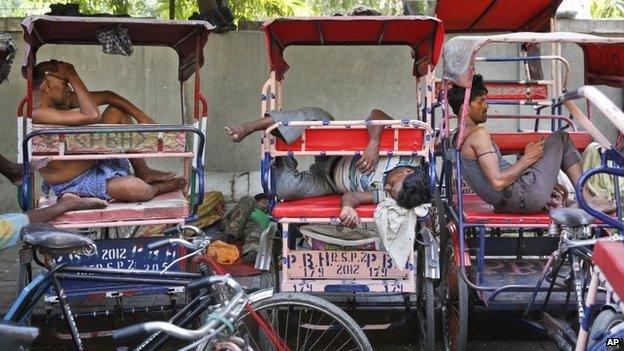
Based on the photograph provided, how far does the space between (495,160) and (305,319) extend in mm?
1547

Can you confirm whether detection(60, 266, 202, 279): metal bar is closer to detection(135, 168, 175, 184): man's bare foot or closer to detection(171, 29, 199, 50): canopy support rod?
detection(135, 168, 175, 184): man's bare foot

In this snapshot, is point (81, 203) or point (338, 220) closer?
point (338, 220)

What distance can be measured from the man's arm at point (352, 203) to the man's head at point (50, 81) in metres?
1.98

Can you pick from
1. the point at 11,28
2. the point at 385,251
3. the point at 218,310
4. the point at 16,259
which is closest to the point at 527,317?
the point at 385,251

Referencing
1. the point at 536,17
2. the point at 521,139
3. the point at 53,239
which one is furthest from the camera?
the point at 536,17

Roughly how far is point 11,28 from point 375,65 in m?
4.00

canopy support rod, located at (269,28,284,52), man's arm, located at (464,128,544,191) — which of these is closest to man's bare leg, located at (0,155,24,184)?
canopy support rod, located at (269,28,284,52)

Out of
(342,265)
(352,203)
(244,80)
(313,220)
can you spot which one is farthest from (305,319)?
(244,80)

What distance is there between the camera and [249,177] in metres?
7.73

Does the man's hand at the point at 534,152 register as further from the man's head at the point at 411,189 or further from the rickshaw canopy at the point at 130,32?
the rickshaw canopy at the point at 130,32

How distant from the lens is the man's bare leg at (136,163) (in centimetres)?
476

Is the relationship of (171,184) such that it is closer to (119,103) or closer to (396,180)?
(119,103)

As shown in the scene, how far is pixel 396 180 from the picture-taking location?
413cm

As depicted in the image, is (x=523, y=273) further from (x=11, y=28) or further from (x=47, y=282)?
(x=11, y=28)
